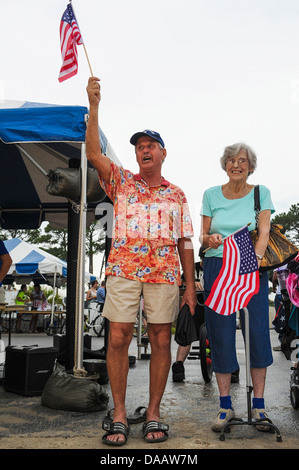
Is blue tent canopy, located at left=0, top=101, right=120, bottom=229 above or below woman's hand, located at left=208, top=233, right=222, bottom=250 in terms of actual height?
above

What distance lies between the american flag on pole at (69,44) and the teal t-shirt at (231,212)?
5.43 feet

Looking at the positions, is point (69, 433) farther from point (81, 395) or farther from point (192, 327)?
point (192, 327)

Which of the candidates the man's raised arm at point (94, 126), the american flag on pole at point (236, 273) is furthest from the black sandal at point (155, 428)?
the man's raised arm at point (94, 126)

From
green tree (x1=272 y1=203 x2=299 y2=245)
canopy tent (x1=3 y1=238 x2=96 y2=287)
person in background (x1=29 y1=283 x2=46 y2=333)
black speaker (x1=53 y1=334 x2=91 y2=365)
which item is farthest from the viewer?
green tree (x1=272 y1=203 x2=299 y2=245)

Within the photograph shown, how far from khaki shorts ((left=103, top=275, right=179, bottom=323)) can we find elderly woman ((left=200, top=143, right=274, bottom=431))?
410mm

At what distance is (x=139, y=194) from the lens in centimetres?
319

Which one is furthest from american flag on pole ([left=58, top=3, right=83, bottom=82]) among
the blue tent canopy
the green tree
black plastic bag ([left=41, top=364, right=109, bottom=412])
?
the green tree

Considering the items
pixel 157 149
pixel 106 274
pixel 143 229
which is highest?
pixel 157 149

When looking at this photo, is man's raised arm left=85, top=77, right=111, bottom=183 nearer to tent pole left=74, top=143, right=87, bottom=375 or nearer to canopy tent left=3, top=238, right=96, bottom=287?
tent pole left=74, top=143, right=87, bottom=375

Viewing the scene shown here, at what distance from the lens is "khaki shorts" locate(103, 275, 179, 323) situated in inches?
120

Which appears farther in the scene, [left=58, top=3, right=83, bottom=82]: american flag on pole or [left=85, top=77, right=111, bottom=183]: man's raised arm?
[left=58, top=3, right=83, bottom=82]: american flag on pole

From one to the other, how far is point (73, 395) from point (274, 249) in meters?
1.99
